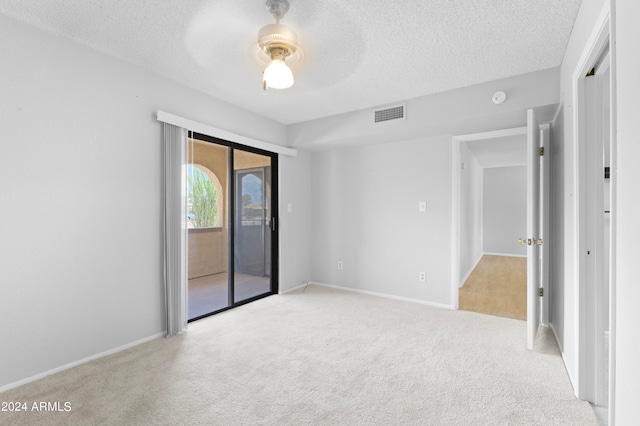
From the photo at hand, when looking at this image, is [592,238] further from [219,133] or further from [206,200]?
[206,200]

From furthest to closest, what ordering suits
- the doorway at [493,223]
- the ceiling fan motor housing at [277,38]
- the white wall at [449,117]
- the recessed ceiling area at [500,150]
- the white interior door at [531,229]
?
1. the recessed ceiling area at [500,150]
2. the doorway at [493,223]
3. the white wall at [449,117]
4. the white interior door at [531,229]
5. the ceiling fan motor housing at [277,38]

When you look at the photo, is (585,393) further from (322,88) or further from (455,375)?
(322,88)

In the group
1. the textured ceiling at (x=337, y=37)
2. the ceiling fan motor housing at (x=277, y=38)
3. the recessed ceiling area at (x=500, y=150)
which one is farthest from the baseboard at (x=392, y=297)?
the ceiling fan motor housing at (x=277, y=38)

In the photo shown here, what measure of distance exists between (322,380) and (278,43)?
2.29 metres

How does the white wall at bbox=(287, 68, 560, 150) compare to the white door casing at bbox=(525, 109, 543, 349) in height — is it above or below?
above

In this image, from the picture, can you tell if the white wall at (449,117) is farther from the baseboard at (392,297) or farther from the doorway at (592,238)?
the baseboard at (392,297)

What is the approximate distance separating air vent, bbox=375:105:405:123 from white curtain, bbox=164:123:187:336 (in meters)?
2.11

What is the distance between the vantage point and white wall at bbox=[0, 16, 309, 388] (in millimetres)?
2027

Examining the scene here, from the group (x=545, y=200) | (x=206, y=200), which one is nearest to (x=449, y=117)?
(x=545, y=200)

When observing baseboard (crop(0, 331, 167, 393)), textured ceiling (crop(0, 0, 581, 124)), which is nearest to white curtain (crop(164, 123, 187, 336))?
baseboard (crop(0, 331, 167, 393))

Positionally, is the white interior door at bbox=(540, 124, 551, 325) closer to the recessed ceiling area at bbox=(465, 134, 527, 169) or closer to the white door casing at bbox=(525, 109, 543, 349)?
the white door casing at bbox=(525, 109, 543, 349)

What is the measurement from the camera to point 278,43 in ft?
6.75

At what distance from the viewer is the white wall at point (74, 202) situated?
2.03 meters

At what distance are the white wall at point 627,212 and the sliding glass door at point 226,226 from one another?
3.22 meters
